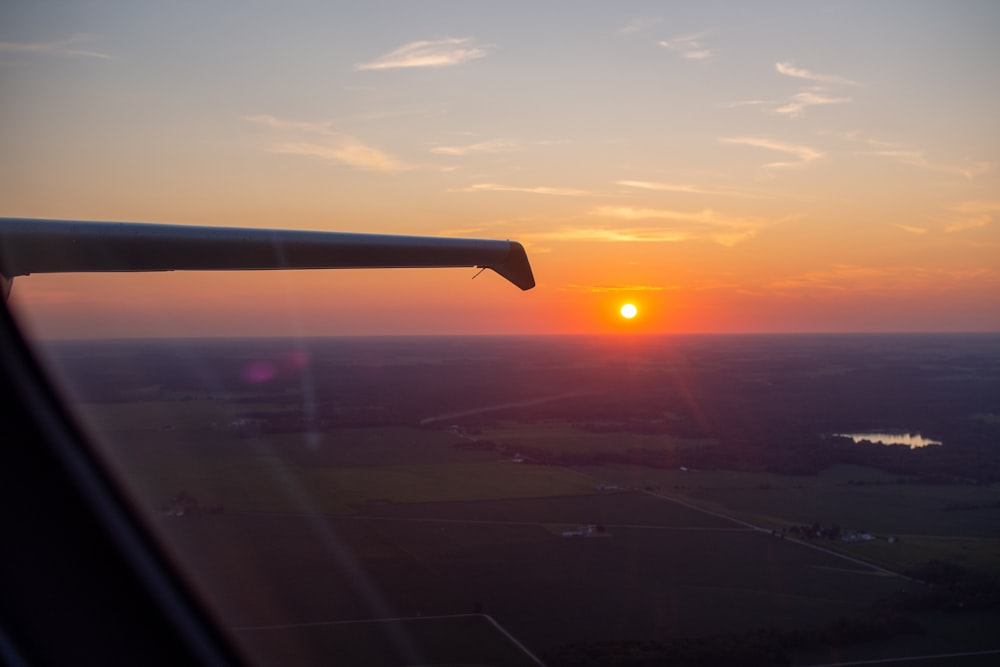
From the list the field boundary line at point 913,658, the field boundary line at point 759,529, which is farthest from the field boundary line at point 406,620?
the field boundary line at point 759,529

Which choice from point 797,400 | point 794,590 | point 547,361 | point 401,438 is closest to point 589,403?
point 797,400

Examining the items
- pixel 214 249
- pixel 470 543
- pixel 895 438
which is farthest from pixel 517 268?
pixel 895 438

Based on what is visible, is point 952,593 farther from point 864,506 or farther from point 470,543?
point 864,506

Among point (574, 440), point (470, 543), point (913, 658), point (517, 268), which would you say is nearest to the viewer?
point (517, 268)

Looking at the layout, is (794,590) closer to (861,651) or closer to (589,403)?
(861,651)

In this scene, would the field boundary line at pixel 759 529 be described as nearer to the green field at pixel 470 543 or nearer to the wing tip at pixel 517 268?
the green field at pixel 470 543
